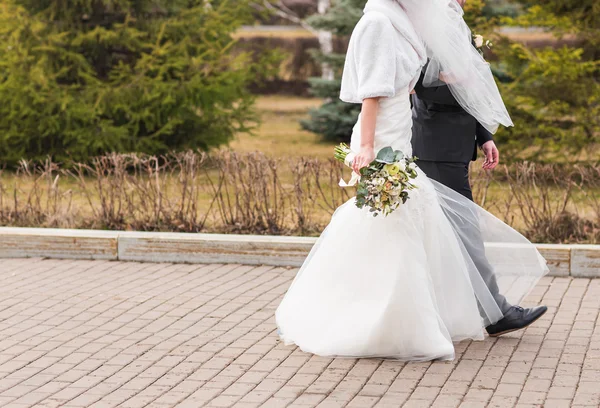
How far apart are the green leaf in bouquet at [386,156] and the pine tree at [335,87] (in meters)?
9.97

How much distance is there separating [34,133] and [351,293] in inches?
293

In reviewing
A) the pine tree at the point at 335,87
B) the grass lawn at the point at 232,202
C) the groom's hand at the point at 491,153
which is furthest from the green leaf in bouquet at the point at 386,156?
the pine tree at the point at 335,87

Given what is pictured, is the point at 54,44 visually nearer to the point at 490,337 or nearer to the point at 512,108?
the point at 512,108

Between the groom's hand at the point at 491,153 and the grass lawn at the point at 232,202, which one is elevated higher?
the groom's hand at the point at 491,153

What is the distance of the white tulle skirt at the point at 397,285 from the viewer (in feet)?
16.1

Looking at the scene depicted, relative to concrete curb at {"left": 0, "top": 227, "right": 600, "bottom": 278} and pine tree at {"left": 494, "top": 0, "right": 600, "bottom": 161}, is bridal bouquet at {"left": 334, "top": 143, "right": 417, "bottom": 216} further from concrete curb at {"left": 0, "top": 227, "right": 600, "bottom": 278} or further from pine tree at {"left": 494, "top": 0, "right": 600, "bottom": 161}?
pine tree at {"left": 494, "top": 0, "right": 600, "bottom": 161}

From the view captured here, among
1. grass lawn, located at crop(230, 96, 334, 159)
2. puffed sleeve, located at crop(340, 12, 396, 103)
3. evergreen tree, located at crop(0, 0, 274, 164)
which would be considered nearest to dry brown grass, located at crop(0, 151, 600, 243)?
puffed sleeve, located at crop(340, 12, 396, 103)

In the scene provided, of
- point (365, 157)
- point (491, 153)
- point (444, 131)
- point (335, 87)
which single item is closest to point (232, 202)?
point (491, 153)

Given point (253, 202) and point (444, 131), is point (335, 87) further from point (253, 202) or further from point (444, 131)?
point (444, 131)

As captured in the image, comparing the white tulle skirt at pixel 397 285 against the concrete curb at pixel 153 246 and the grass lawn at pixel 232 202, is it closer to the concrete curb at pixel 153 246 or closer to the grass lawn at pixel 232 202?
the concrete curb at pixel 153 246

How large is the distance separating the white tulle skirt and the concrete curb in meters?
1.90

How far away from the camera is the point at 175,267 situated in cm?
724

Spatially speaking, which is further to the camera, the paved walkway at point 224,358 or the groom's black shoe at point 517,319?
the groom's black shoe at point 517,319

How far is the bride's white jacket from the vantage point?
4809 millimetres
